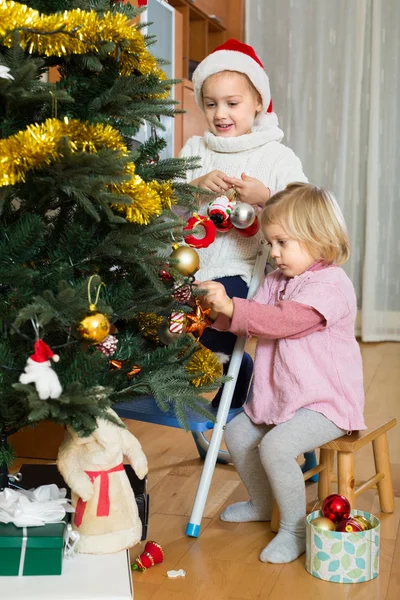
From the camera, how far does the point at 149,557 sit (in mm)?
1618

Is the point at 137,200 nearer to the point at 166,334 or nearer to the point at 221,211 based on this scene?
the point at 166,334

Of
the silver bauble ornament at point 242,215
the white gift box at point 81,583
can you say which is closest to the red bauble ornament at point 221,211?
the silver bauble ornament at point 242,215

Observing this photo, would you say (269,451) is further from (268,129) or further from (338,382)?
(268,129)

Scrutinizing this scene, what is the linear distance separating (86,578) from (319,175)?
351 cm

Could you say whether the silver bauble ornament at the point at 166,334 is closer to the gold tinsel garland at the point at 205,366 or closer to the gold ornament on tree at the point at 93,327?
the gold tinsel garland at the point at 205,366

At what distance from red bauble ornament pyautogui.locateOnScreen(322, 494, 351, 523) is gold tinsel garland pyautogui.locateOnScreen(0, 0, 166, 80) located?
3.15 feet

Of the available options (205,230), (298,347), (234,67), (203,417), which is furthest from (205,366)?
(234,67)

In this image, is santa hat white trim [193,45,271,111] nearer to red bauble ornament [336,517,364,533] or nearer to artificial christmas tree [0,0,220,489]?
artificial christmas tree [0,0,220,489]

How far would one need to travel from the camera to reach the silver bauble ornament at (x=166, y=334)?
65.1 inches

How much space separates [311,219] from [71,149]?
0.70 meters

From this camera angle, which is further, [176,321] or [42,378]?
[176,321]

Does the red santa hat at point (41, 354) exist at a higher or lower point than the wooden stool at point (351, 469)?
higher

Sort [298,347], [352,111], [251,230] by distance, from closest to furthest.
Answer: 1. [298,347]
2. [251,230]
3. [352,111]

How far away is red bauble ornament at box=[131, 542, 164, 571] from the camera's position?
1610 mm
